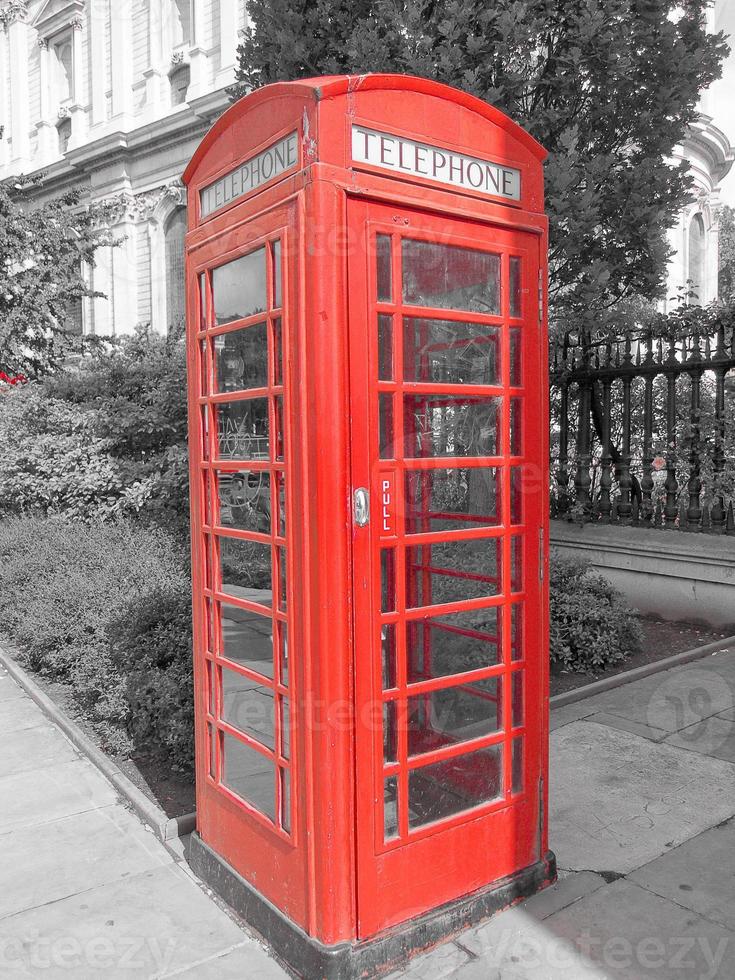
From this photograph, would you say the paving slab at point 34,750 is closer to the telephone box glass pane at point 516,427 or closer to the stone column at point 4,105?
the telephone box glass pane at point 516,427

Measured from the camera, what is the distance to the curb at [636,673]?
561cm

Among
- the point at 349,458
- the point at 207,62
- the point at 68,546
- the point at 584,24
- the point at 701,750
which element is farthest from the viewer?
the point at 207,62

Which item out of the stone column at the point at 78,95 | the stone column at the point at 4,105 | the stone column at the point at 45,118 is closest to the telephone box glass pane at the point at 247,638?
the stone column at the point at 78,95

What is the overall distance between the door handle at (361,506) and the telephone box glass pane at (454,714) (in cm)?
70

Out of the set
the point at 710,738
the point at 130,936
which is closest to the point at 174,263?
the point at 710,738

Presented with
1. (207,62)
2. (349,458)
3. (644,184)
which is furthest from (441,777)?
(207,62)

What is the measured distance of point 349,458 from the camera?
8.87ft

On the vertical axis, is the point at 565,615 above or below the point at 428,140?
below

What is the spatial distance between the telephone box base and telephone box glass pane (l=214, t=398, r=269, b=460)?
161 cm

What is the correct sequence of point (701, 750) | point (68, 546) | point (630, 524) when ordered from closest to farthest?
point (701, 750), point (630, 524), point (68, 546)

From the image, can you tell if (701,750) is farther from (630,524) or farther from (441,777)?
(630,524)

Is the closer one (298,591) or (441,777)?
(298,591)

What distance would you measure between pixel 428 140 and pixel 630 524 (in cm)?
586

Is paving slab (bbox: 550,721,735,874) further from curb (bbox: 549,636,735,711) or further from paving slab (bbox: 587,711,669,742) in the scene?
curb (bbox: 549,636,735,711)
